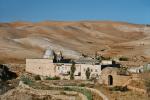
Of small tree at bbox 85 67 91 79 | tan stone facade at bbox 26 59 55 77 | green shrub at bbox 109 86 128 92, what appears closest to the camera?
green shrub at bbox 109 86 128 92

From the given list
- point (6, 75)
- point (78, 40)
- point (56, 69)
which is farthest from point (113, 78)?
point (78, 40)

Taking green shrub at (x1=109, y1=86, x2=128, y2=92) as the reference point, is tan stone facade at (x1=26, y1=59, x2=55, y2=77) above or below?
above

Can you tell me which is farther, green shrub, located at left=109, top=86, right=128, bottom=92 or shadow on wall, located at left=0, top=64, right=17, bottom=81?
shadow on wall, located at left=0, top=64, right=17, bottom=81

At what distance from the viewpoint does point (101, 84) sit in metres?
25.7

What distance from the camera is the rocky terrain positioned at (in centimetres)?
6900

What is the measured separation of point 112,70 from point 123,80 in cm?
176

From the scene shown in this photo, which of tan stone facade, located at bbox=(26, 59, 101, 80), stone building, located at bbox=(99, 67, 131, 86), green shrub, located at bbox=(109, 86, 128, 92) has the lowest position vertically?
green shrub, located at bbox=(109, 86, 128, 92)

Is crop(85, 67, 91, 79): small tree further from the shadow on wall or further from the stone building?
the stone building

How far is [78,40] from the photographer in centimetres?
9412

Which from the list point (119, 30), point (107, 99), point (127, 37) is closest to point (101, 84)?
point (107, 99)

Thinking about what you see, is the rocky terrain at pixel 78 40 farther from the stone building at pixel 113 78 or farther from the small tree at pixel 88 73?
the stone building at pixel 113 78

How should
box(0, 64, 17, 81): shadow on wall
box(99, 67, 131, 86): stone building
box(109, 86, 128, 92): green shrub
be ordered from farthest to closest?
box(0, 64, 17, 81): shadow on wall < box(99, 67, 131, 86): stone building < box(109, 86, 128, 92): green shrub

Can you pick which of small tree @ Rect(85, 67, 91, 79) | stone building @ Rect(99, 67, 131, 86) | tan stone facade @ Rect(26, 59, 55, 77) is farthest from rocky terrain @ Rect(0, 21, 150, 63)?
stone building @ Rect(99, 67, 131, 86)

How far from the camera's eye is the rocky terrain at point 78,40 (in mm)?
69000
